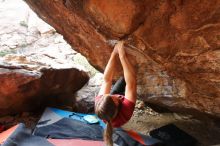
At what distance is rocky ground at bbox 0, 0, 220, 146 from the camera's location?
198 inches

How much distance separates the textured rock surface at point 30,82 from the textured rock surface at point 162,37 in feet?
3.35

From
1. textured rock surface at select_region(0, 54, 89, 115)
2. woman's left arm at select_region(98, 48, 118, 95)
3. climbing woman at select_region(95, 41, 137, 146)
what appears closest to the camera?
climbing woman at select_region(95, 41, 137, 146)

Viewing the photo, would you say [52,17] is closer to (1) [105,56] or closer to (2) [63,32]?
(2) [63,32]

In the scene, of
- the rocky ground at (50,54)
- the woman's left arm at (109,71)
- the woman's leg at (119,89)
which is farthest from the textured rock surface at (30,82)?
the woman's left arm at (109,71)

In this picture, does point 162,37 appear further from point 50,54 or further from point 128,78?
point 50,54

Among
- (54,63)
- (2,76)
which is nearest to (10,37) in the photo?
(54,63)

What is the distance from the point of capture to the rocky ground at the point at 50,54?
16.5ft

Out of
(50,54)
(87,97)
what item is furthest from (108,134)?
(50,54)

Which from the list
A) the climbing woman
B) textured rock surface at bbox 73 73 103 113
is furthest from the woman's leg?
textured rock surface at bbox 73 73 103 113

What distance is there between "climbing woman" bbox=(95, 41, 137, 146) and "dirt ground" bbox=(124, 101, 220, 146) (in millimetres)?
1920

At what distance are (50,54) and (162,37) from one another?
406 cm

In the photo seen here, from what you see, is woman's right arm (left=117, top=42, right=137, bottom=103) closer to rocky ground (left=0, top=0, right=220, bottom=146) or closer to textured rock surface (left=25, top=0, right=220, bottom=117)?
textured rock surface (left=25, top=0, right=220, bottom=117)

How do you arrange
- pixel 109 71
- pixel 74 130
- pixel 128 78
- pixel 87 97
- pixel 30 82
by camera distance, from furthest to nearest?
pixel 87 97 < pixel 30 82 < pixel 74 130 < pixel 109 71 < pixel 128 78

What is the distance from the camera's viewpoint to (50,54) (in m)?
6.69
